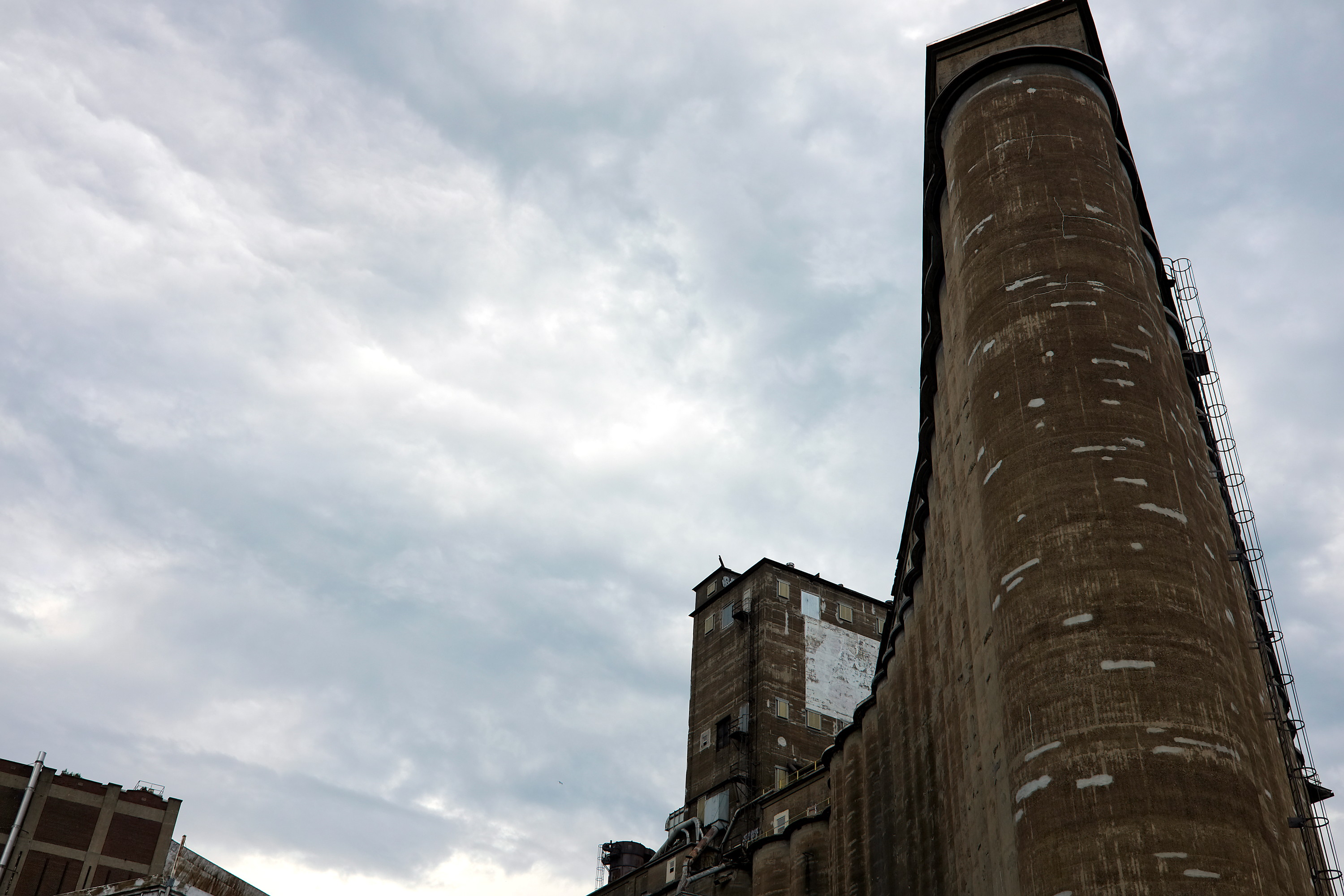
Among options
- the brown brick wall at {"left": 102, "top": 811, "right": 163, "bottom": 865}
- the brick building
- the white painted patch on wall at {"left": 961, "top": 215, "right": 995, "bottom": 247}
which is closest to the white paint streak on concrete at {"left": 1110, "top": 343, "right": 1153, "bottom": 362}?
the white painted patch on wall at {"left": 961, "top": 215, "right": 995, "bottom": 247}

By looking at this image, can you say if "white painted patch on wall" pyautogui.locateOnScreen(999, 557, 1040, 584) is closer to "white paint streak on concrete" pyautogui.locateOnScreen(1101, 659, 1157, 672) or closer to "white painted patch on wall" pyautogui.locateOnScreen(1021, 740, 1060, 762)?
"white paint streak on concrete" pyautogui.locateOnScreen(1101, 659, 1157, 672)

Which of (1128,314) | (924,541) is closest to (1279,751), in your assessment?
(1128,314)

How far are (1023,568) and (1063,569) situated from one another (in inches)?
36.2

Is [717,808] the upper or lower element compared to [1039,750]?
upper

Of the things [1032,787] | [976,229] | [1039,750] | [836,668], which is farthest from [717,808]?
[1039,750]

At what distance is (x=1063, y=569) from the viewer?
20766mm

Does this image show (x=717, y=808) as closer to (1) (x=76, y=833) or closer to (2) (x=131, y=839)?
(2) (x=131, y=839)

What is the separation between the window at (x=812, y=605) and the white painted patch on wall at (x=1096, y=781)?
39.5 metres

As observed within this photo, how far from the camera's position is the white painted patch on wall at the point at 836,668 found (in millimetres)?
56844

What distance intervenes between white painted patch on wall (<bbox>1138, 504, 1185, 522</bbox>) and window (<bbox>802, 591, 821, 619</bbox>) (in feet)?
124

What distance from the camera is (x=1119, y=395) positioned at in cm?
2250

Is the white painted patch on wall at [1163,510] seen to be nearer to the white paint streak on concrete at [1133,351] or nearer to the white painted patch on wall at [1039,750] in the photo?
the white paint streak on concrete at [1133,351]

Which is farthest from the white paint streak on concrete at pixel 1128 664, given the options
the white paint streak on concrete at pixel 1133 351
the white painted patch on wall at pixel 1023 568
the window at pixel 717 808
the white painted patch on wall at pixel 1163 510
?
the window at pixel 717 808

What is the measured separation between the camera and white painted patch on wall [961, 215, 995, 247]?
26672 millimetres
